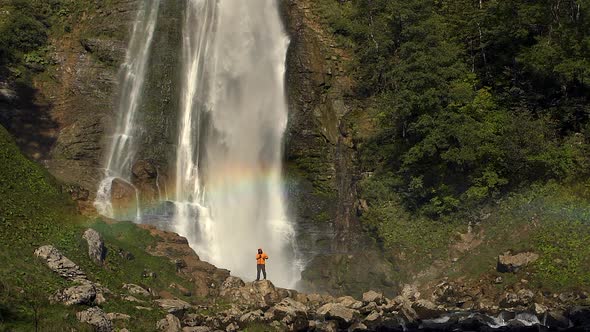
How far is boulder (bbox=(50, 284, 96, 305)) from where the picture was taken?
17.2 m

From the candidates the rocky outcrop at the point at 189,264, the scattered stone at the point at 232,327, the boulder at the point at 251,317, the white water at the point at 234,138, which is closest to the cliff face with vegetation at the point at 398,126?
the white water at the point at 234,138

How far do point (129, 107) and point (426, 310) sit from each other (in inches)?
937

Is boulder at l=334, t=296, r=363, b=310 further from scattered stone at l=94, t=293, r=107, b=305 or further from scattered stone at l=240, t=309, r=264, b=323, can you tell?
scattered stone at l=94, t=293, r=107, b=305

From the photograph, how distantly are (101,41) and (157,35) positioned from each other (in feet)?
13.0

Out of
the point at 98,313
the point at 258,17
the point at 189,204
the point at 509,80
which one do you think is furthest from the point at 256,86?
the point at 98,313

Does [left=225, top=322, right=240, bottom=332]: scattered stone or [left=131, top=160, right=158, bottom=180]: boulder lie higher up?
[left=131, top=160, right=158, bottom=180]: boulder

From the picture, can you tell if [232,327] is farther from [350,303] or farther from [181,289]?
[350,303]

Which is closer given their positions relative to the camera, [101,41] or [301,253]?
A: [301,253]

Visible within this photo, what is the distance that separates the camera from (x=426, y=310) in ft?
75.9

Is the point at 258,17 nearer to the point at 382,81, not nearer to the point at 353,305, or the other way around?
the point at 382,81

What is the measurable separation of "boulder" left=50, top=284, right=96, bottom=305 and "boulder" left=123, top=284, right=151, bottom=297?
263 cm

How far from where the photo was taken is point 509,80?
34.7 metres

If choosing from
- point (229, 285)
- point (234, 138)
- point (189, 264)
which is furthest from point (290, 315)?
point (234, 138)

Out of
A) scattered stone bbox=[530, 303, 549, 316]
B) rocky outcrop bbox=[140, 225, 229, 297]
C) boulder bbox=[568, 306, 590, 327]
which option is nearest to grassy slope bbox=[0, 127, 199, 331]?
rocky outcrop bbox=[140, 225, 229, 297]
